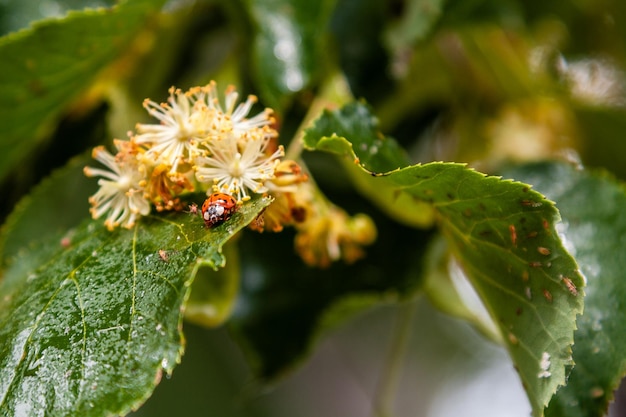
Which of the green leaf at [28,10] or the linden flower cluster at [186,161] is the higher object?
the green leaf at [28,10]

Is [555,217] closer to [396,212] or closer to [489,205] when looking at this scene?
[489,205]

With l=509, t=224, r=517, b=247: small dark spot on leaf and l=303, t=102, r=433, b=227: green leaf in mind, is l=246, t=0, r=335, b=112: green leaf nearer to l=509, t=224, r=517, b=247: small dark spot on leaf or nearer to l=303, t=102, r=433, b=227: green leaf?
l=303, t=102, r=433, b=227: green leaf

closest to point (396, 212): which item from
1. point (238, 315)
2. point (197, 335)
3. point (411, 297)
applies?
point (411, 297)

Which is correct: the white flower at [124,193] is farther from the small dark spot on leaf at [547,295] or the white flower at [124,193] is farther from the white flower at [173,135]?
the small dark spot on leaf at [547,295]

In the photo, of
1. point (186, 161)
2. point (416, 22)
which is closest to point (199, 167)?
point (186, 161)

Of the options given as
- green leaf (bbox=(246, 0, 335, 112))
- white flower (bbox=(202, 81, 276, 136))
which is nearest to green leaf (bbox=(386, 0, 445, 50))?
green leaf (bbox=(246, 0, 335, 112))

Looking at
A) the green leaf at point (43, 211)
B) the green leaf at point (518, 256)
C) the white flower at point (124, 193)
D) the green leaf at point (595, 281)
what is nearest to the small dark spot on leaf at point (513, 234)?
the green leaf at point (518, 256)

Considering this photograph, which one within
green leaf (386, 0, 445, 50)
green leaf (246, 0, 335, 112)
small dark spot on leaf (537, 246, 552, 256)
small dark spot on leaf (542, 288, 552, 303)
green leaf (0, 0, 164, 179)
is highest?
green leaf (0, 0, 164, 179)
